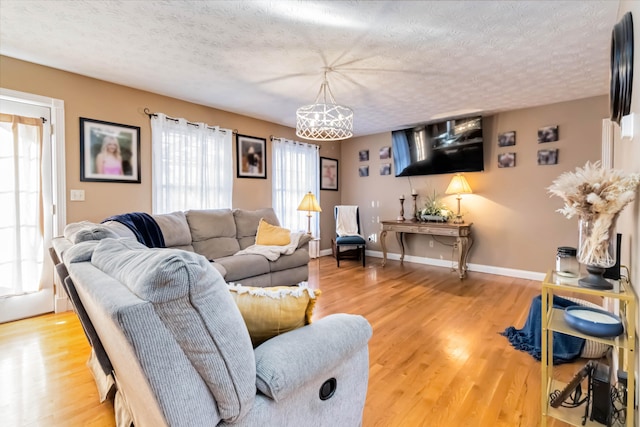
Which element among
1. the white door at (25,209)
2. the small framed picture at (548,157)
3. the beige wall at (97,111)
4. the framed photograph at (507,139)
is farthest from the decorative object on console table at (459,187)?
the white door at (25,209)

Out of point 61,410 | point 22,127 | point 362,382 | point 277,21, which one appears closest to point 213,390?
point 362,382

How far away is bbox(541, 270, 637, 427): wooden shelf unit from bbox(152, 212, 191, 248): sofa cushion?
10.6 ft

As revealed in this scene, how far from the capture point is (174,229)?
10.9 feet

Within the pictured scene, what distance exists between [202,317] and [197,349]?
84 millimetres

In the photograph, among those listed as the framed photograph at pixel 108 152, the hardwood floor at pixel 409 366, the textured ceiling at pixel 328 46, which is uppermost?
the textured ceiling at pixel 328 46

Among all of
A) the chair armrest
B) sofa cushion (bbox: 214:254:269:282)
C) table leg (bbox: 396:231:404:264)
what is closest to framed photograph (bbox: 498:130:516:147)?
table leg (bbox: 396:231:404:264)

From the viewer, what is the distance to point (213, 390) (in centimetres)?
81

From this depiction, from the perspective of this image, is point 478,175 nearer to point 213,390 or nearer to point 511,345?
point 511,345

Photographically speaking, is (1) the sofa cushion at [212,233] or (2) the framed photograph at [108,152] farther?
(1) the sofa cushion at [212,233]

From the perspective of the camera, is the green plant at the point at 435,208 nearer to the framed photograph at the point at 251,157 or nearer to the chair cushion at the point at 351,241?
the chair cushion at the point at 351,241

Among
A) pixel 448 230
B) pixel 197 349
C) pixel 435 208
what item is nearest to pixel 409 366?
pixel 197 349

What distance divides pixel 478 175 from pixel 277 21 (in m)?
3.93

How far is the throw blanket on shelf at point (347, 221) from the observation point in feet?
18.0

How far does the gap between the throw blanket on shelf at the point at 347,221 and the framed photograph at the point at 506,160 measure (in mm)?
Answer: 2399
